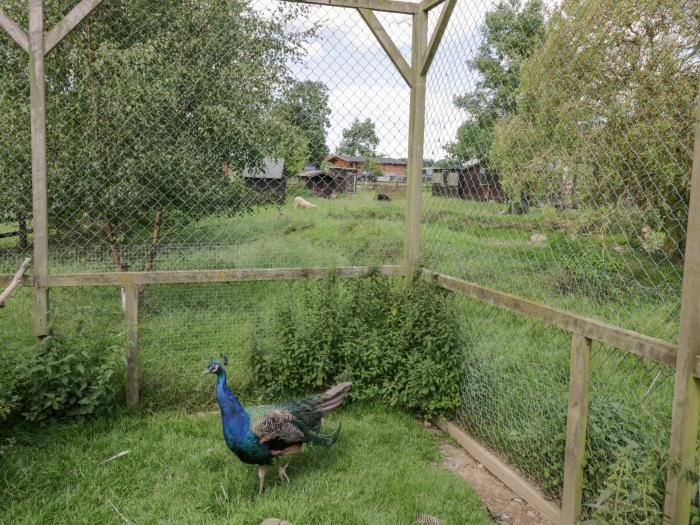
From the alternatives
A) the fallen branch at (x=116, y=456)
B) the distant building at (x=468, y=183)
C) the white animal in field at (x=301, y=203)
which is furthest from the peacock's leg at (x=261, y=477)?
the distant building at (x=468, y=183)

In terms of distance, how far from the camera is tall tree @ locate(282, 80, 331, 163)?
13.0ft

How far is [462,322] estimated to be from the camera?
3725 millimetres

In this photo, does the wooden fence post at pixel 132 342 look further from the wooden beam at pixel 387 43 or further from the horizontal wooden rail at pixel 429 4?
the horizontal wooden rail at pixel 429 4

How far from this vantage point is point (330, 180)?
401 centimetres

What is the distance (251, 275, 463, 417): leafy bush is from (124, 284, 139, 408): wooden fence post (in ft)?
2.63

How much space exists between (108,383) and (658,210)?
3.30m

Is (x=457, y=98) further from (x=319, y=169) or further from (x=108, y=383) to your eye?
(x=108, y=383)

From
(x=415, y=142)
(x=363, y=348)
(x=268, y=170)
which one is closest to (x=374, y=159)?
(x=415, y=142)

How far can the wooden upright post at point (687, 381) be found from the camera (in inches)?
76.3

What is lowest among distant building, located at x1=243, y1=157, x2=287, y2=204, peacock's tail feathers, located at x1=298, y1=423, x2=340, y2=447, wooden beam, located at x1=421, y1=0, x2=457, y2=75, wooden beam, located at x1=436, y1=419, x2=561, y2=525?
wooden beam, located at x1=436, y1=419, x2=561, y2=525

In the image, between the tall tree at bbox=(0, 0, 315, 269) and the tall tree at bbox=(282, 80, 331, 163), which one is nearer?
the tall tree at bbox=(0, 0, 315, 269)

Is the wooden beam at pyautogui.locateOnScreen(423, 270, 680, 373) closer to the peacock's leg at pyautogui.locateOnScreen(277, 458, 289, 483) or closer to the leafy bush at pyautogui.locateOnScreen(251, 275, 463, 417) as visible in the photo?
the leafy bush at pyautogui.locateOnScreen(251, 275, 463, 417)

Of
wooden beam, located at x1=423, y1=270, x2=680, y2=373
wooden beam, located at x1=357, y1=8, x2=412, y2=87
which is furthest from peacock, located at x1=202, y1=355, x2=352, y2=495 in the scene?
wooden beam, located at x1=357, y1=8, x2=412, y2=87

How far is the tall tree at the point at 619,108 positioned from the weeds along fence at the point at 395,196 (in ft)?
0.04
